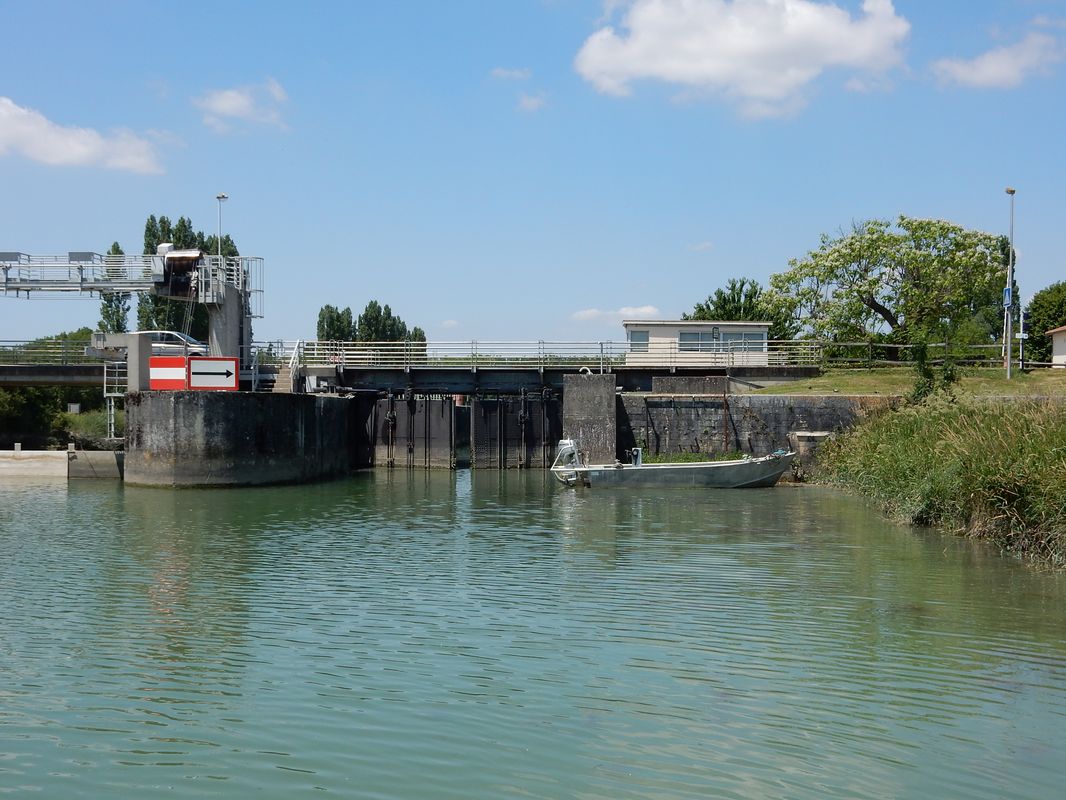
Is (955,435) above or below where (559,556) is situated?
above

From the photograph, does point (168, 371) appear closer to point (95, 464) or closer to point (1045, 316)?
point (95, 464)

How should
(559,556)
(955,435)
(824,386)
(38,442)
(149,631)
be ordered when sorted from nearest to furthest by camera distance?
(149,631)
(559,556)
(955,435)
(824,386)
(38,442)

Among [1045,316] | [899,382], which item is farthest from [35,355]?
[1045,316]

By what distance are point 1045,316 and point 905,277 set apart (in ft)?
71.0

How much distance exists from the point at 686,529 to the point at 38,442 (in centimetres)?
3729

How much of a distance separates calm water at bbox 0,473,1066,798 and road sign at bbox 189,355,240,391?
12.1 metres

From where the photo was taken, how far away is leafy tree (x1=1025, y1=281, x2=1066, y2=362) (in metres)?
68.8

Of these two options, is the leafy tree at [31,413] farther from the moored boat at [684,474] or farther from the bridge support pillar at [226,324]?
the moored boat at [684,474]

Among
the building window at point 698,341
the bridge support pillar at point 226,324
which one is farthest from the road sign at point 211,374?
the building window at point 698,341

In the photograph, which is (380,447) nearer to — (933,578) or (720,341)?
(720,341)

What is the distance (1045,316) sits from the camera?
72.2m

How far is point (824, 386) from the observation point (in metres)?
38.8

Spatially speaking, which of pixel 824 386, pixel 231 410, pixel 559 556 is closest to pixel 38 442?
pixel 231 410

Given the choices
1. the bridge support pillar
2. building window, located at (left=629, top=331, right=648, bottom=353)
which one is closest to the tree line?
building window, located at (left=629, top=331, right=648, bottom=353)
